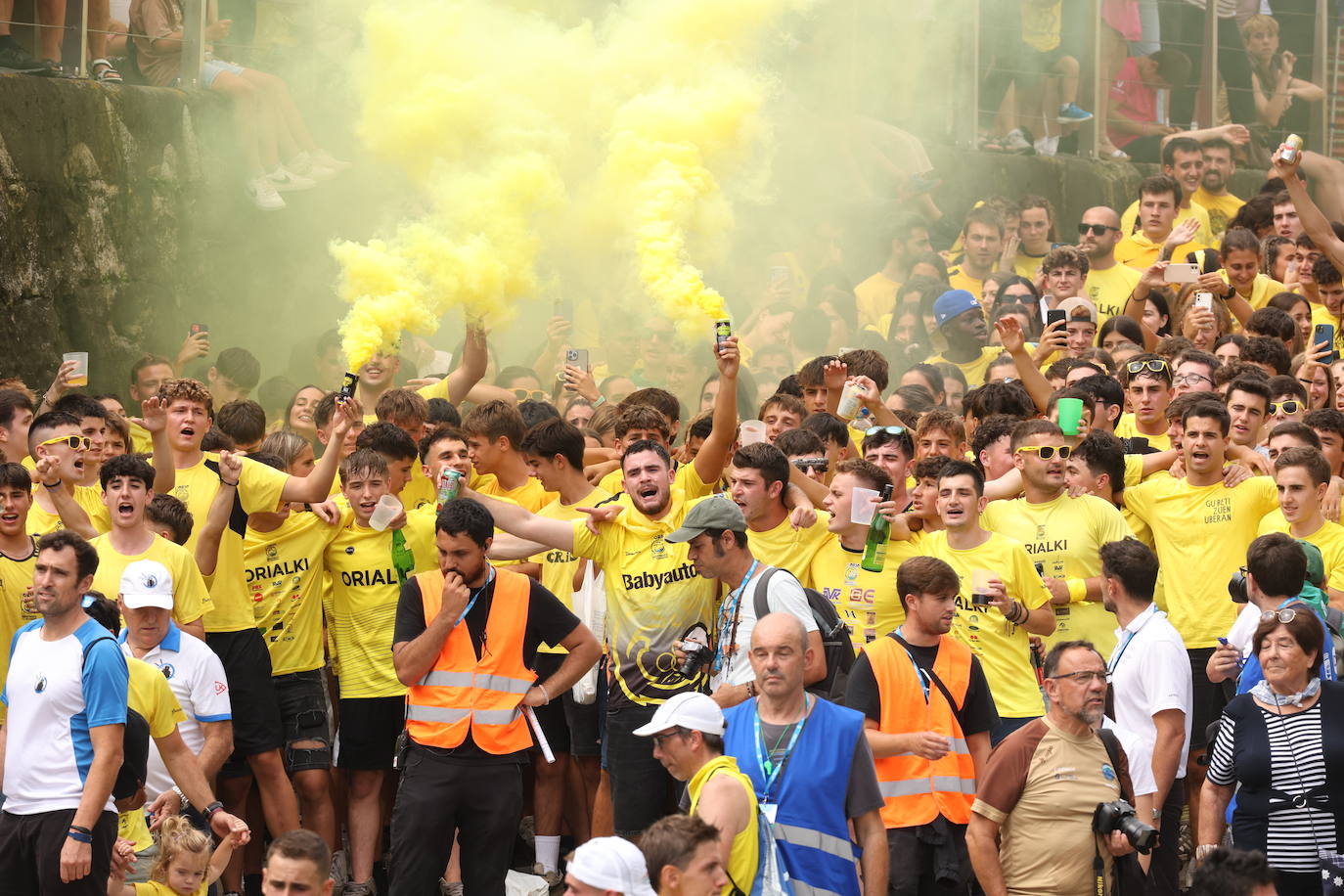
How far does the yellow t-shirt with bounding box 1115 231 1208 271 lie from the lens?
12.1 m

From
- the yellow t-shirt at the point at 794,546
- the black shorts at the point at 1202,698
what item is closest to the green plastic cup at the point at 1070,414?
the black shorts at the point at 1202,698

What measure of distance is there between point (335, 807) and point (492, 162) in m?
3.67

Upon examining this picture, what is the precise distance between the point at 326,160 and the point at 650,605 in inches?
219

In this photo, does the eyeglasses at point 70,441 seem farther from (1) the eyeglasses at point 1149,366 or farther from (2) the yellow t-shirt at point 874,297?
(2) the yellow t-shirt at point 874,297

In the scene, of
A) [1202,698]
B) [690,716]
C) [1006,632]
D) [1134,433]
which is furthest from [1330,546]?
[690,716]

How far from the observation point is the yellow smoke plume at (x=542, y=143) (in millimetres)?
8852

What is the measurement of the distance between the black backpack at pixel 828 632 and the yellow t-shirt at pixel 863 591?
0.48 metres

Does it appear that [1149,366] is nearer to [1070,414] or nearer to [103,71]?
[1070,414]

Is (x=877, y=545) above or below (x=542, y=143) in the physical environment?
below

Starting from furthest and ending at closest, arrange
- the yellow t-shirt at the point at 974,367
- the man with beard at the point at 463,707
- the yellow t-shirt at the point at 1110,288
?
the yellow t-shirt at the point at 1110,288 → the yellow t-shirt at the point at 974,367 → the man with beard at the point at 463,707

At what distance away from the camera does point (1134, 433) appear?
353 inches

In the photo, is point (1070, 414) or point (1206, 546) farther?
Result: point (1070, 414)

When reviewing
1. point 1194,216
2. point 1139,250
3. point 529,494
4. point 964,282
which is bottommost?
point 529,494

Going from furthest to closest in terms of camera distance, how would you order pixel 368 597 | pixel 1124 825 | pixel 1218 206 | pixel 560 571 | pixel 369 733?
pixel 1218 206 → pixel 560 571 → pixel 368 597 → pixel 369 733 → pixel 1124 825
